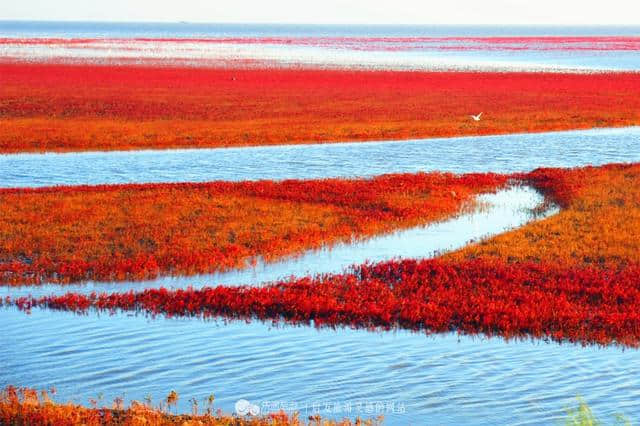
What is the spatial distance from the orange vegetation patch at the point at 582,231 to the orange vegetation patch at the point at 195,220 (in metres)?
2.74

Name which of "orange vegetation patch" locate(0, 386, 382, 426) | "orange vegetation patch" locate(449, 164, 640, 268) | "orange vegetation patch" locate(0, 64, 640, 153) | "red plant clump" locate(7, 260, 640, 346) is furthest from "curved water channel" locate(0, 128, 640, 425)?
"orange vegetation patch" locate(0, 64, 640, 153)

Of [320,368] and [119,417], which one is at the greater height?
[119,417]

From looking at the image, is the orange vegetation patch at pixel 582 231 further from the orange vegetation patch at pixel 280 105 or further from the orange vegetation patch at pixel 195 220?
the orange vegetation patch at pixel 280 105

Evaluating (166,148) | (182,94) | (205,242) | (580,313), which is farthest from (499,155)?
(182,94)

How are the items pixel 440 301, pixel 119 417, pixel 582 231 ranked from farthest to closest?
1. pixel 582 231
2. pixel 440 301
3. pixel 119 417

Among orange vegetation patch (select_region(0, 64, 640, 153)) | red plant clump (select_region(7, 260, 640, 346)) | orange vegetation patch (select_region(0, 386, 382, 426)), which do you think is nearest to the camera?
orange vegetation patch (select_region(0, 386, 382, 426))

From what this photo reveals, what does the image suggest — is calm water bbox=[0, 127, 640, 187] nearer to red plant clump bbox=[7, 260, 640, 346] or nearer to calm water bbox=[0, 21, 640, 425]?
calm water bbox=[0, 21, 640, 425]

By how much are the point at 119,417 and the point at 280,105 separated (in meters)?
45.4

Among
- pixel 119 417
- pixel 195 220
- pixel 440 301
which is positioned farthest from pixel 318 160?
pixel 119 417

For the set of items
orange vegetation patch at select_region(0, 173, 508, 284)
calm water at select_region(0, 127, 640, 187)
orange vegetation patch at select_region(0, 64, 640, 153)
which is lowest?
orange vegetation patch at select_region(0, 64, 640, 153)

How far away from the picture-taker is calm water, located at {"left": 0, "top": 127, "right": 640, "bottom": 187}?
30.0 m

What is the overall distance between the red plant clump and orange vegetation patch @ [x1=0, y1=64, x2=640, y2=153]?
2269cm

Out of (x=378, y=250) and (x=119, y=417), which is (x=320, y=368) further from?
(x=378, y=250)

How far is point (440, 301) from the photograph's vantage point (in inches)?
611
